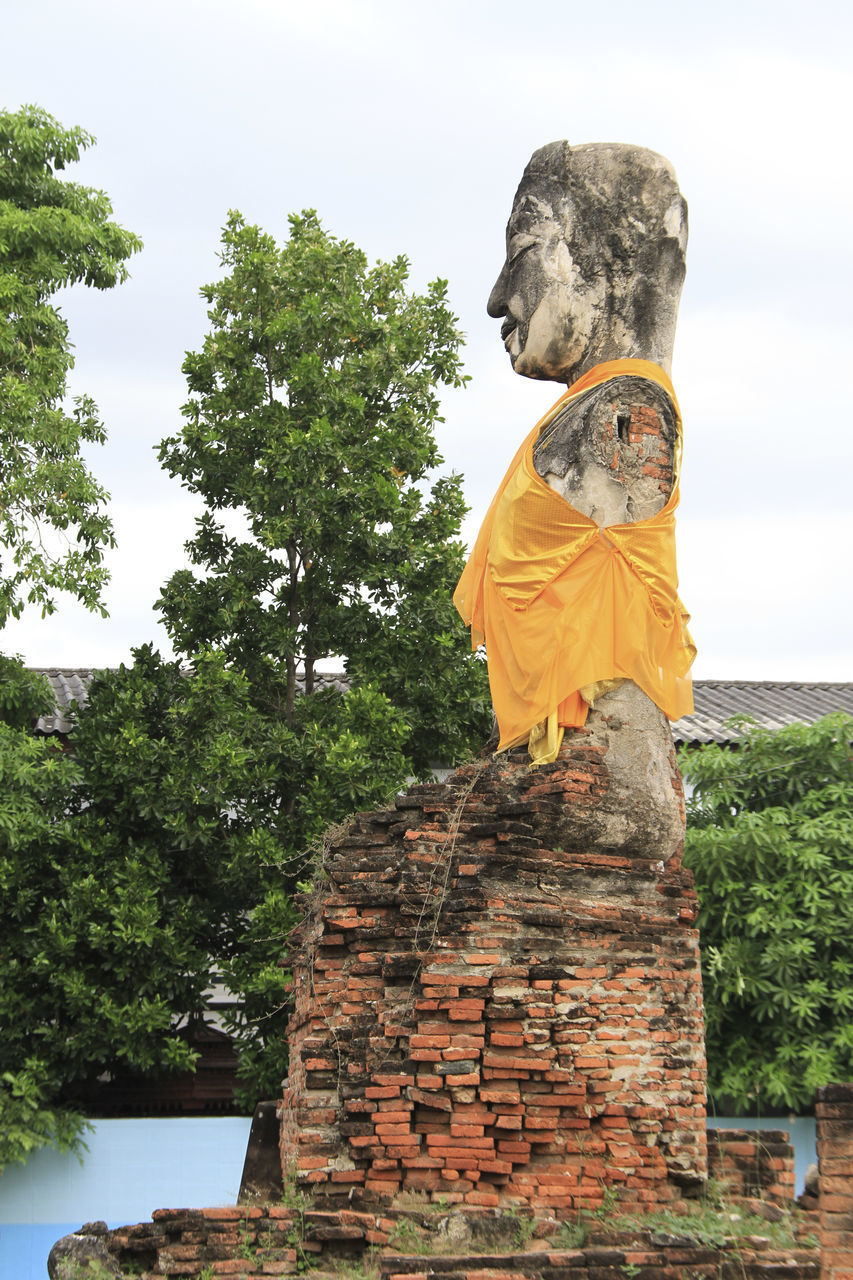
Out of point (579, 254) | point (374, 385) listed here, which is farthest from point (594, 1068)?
point (374, 385)

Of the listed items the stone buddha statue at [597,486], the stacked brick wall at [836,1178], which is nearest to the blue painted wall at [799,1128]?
the stone buddha statue at [597,486]

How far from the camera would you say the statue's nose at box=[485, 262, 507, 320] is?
8578 mm

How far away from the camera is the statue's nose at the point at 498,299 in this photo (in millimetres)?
8578

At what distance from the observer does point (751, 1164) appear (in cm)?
746

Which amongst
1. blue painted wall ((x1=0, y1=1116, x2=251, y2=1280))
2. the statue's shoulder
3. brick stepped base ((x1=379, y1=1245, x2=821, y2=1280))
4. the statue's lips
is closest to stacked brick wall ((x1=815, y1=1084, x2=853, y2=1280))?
brick stepped base ((x1=379, y1=1245, x2=821, y2=1280))

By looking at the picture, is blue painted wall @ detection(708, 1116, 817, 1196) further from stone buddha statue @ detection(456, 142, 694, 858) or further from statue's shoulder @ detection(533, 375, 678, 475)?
statue's shoulder @ detection(533, 375, 678, 475)

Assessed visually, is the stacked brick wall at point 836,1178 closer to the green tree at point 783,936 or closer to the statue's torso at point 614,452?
the statue's torso at point 614,452

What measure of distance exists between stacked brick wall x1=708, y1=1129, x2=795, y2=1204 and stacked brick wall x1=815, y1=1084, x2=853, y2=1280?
A: 1679 mm

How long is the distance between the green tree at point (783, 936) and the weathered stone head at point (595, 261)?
494 cm

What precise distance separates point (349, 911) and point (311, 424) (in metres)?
5.84

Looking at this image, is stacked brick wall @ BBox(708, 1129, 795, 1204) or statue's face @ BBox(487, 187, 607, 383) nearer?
stacked brick wall @ BBox(708, 1129, 795, 1204)

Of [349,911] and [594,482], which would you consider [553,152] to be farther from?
[349,911]

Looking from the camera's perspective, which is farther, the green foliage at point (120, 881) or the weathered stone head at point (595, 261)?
the green foliage at point (120, 881)

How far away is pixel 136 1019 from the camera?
11039mm
